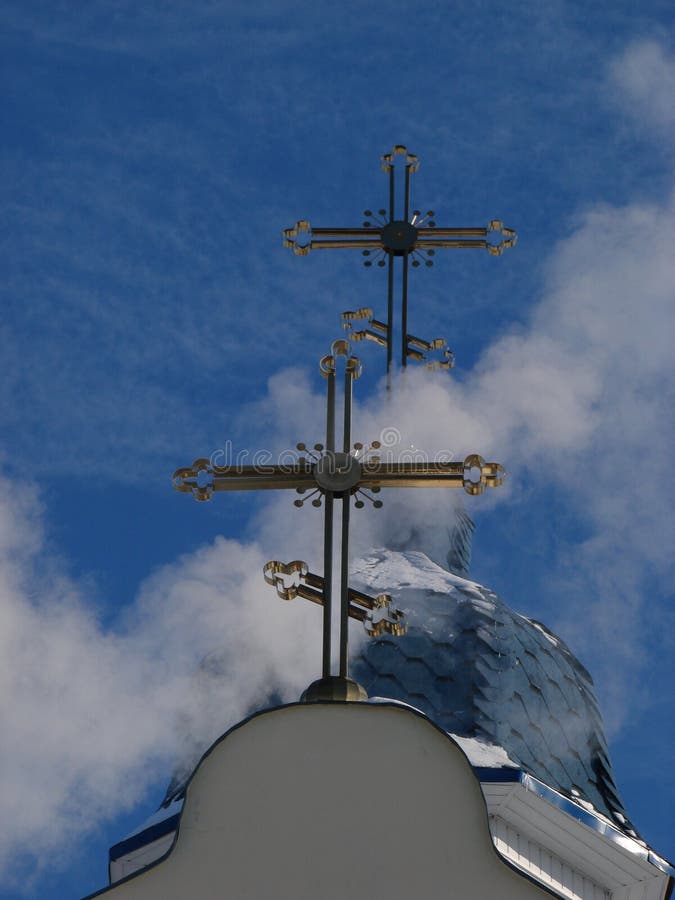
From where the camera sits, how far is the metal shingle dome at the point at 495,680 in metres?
14.7

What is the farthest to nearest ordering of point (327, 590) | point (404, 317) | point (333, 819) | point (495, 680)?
point (404, 317)
point (495, 680)
point (327, 590)
point (333, 819)

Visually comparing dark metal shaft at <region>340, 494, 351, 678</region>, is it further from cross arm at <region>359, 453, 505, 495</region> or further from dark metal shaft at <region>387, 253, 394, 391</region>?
dark metal shaft at <region>387, 253, 394, 391</region>

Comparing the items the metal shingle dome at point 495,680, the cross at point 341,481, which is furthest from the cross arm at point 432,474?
the metal shingle dome at point 495,680

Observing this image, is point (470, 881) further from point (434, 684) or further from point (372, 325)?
point (372, 325)

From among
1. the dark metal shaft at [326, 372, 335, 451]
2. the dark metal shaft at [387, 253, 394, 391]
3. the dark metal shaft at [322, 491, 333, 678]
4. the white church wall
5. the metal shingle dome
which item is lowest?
the white church wall

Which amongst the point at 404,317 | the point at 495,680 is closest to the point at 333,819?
the point at 495,680

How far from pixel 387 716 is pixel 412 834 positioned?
0.55 meters

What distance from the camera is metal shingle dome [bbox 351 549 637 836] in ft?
48.2

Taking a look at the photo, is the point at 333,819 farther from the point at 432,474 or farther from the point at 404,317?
the point at 404,317

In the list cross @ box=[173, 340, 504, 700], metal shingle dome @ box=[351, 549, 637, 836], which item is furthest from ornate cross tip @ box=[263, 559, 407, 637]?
metal shingle dome @ box=[351, 549, 637, 836]

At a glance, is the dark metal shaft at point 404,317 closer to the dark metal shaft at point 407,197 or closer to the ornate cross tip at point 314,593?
the dark metal shaft at point 407,197

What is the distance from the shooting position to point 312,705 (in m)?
9.05

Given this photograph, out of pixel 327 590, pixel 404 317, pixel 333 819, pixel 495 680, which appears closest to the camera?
pixel 333 819

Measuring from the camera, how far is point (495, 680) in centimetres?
1500
